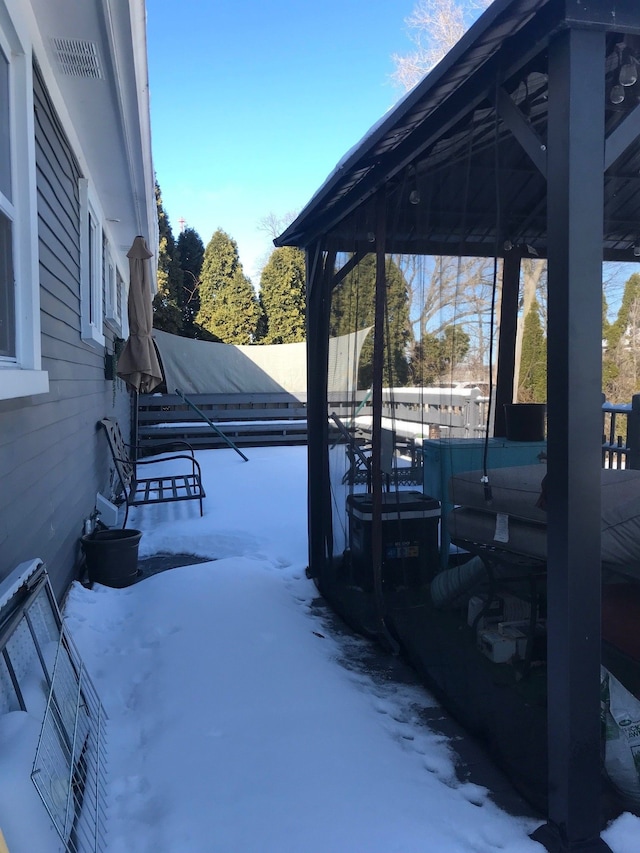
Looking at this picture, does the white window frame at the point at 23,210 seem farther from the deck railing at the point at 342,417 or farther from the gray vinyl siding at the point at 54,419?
the deck railing at the point at 342,417

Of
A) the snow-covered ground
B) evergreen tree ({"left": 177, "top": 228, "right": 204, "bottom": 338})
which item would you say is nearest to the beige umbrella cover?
the snow-covered ground

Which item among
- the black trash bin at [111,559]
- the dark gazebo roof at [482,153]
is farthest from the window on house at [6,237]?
the black trash bin at [111,559]

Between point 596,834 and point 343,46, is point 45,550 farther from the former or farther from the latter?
point 343,46

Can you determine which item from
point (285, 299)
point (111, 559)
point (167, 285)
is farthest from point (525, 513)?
point (285, 299)

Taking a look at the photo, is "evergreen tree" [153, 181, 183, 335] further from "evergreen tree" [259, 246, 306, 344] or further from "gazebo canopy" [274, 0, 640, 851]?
"gazebo canopy" [274, 0, 640, 851]

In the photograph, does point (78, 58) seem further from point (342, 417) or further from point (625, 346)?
point (625, 346)

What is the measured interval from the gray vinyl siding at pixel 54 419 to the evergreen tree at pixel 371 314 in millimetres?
1516

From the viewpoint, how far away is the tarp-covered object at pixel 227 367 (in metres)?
11.5

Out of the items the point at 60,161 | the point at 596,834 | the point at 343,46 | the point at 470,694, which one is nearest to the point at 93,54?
the point at 60,161

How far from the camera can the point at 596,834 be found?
5.56ft

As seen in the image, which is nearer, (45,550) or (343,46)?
(45,550)

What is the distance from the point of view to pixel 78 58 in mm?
3229

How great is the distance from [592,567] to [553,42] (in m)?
1.38

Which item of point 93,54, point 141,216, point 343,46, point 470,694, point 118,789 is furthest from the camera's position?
point 343,46
